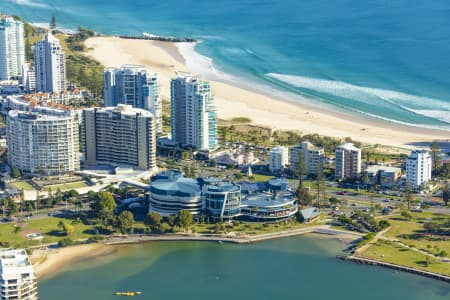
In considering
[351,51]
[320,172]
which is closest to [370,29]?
[351,51]

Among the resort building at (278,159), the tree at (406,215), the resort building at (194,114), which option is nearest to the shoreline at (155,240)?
the tree at (406,215)

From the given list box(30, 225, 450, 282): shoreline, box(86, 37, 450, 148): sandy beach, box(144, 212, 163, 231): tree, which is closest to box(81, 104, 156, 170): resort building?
box(144, 212, 163, 231): tree

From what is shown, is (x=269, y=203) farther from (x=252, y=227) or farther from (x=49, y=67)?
(x=49, y=67)

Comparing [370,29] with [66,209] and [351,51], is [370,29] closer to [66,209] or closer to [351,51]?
[351,51]

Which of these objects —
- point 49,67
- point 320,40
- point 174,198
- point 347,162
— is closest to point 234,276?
point 174,198

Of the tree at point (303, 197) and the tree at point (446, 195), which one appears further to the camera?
the tree at point (446, 195)

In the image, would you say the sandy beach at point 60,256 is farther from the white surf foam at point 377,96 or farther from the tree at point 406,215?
the white surf foam at point 377,96
